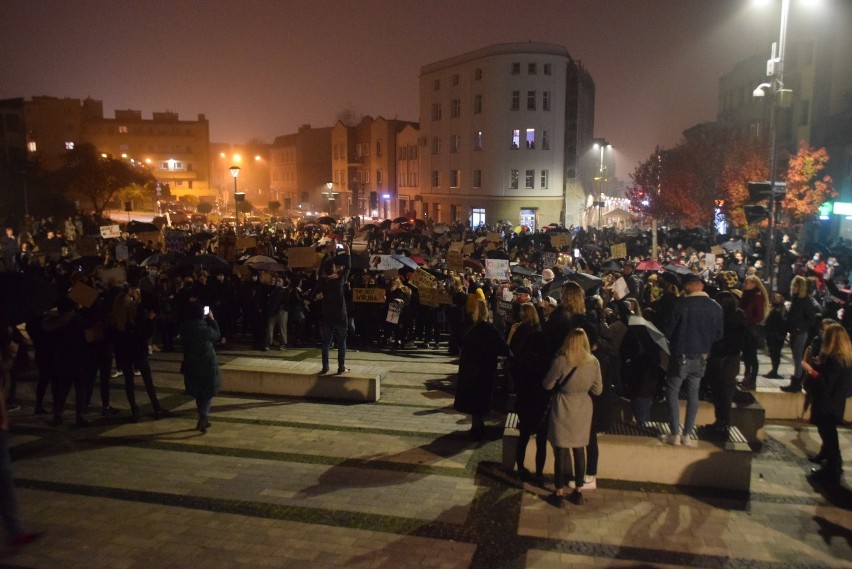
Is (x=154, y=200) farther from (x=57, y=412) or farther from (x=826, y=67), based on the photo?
(x=57, y=412)

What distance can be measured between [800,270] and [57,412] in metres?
17.3

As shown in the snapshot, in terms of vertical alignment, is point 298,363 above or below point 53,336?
below

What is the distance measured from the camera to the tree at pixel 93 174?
161 ft

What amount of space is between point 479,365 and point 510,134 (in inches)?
1807

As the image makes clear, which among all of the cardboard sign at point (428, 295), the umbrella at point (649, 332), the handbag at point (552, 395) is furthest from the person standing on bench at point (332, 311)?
the umbrella at point (649, 332)

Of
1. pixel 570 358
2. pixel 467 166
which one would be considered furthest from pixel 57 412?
pixel 467 166

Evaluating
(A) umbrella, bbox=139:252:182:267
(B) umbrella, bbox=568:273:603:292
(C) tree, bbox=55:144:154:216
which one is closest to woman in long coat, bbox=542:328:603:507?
(B) umbrella, bbox=568:273:603:292

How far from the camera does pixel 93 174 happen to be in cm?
4900

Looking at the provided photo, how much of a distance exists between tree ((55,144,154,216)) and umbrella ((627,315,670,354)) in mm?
48507

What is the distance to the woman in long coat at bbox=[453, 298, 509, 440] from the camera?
8086 mm

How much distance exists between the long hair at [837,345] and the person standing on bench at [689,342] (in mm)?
1214

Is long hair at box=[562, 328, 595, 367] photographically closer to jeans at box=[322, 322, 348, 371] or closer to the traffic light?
jeans at box=[322, 322, 348, 371]

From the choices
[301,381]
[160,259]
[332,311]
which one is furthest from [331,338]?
[160,259]

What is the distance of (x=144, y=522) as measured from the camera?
6.33m
